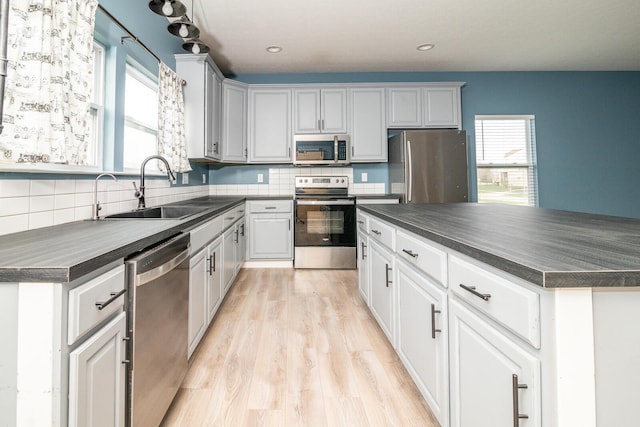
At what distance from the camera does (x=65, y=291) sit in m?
0.77

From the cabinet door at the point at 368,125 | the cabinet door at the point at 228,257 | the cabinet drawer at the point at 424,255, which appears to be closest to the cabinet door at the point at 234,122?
the cabinet door at the point at 228,257

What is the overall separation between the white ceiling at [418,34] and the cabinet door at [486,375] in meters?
2.93

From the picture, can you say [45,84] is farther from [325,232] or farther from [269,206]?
[325,232]

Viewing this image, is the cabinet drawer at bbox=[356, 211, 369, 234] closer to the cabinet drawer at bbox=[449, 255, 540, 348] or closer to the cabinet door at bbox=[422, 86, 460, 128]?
the cabinet drawer at bbox=[449, 255, 540, 348]

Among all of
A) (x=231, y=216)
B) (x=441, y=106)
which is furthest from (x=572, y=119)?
(x=231, y=216)

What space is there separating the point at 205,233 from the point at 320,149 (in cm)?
246

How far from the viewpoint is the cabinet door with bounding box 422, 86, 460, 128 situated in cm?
428

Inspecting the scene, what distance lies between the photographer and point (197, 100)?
136 inches

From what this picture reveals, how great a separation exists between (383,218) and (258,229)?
8.19ft

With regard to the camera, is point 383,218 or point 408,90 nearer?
point 383,218

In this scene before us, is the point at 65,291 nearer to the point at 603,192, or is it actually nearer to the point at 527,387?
the point at 527,387

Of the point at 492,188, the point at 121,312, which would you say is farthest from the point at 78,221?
the point at 492,188

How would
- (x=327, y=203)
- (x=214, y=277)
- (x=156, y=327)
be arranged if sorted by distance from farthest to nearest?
1. (x=327, y=203)
2. (x=214, y=277)
3. (x=156, y=327)

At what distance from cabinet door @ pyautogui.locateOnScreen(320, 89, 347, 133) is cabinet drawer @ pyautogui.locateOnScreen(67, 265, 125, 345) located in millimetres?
3639
